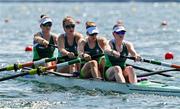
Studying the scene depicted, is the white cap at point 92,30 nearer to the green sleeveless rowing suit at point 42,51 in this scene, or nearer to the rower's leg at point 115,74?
the rower's leg at point 115,74

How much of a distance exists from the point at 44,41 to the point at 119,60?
2.65 meters

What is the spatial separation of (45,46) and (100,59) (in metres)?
2.09

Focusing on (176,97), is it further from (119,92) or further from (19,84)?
(19,84)

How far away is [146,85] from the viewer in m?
14.5

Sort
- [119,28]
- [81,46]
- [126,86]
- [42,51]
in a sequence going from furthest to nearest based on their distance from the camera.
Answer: [42,51]
[81,46]
[119,28]
[126,86]

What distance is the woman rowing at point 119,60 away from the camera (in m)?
14.7

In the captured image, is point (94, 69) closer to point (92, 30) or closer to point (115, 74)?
point (115, 74)

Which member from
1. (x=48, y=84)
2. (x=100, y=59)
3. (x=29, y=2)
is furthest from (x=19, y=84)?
(x=29, y=2)

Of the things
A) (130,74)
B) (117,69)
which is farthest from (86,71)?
(130,74)

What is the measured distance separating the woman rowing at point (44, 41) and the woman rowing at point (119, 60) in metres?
2.50

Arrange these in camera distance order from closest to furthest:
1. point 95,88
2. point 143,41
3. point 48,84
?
point 95,88, point 48,84, point 143,41

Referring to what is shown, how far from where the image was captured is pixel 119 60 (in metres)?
15.0

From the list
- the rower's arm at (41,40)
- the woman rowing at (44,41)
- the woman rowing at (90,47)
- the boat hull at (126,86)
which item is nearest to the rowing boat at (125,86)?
the boat hull at (126,86)

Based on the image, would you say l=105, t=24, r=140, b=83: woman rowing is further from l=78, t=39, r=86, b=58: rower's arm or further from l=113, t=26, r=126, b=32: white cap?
l=78, t=39, r=86, b=58: rower's arm
